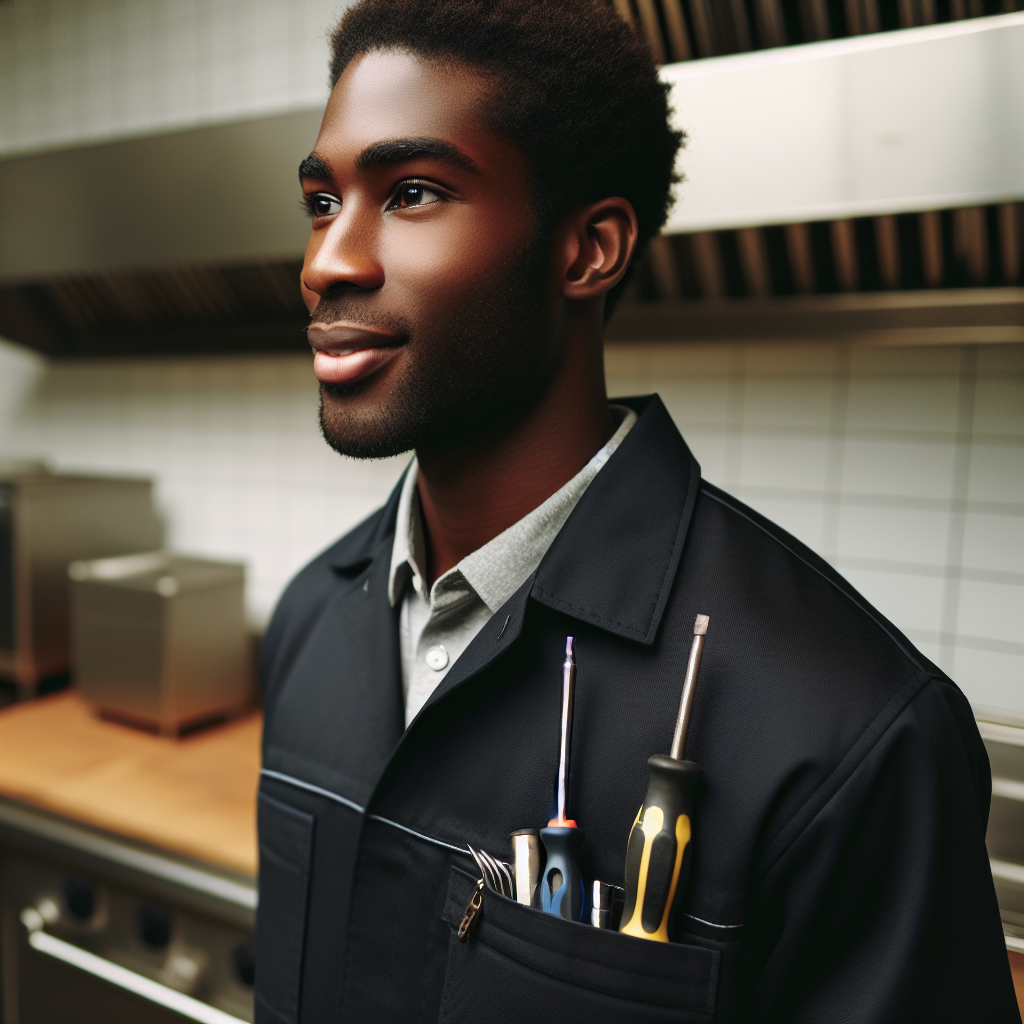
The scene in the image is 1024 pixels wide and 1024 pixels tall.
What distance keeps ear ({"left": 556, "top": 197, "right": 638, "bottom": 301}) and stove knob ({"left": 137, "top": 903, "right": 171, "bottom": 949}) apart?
1.22 metres

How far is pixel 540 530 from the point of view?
0.72 m

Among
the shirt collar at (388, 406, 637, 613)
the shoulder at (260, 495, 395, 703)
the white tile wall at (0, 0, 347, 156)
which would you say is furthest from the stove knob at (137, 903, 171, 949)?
the white tile wall at (0, 0, 347, 156)

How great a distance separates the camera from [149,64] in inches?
79.4

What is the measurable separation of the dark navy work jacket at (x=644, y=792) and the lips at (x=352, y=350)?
201 millimetres

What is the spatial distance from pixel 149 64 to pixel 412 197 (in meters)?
1.83

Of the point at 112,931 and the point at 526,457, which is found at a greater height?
the point at 526,457

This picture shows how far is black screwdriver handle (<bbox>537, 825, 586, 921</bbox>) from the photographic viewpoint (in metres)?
0.55

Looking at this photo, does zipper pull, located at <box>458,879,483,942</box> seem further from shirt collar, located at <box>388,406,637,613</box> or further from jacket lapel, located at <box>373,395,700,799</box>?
shirt collar, located at <box>388,406,637,613</box>

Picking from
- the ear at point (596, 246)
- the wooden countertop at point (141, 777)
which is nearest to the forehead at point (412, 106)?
the ear at point (596, 246)

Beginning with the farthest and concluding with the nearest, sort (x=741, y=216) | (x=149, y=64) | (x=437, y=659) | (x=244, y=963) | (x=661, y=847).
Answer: (x=149, y=64), (x=244, y=963), (x=741, y=216), (x=437, y=659), (x=661, y=847)

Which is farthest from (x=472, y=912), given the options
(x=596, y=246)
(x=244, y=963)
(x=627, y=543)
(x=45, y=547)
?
(x=45, y=547)

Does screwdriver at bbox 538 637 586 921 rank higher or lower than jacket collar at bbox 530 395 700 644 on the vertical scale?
lower

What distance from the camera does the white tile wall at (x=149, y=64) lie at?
1797 millimetres

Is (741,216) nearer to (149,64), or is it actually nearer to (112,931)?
(112,931)
